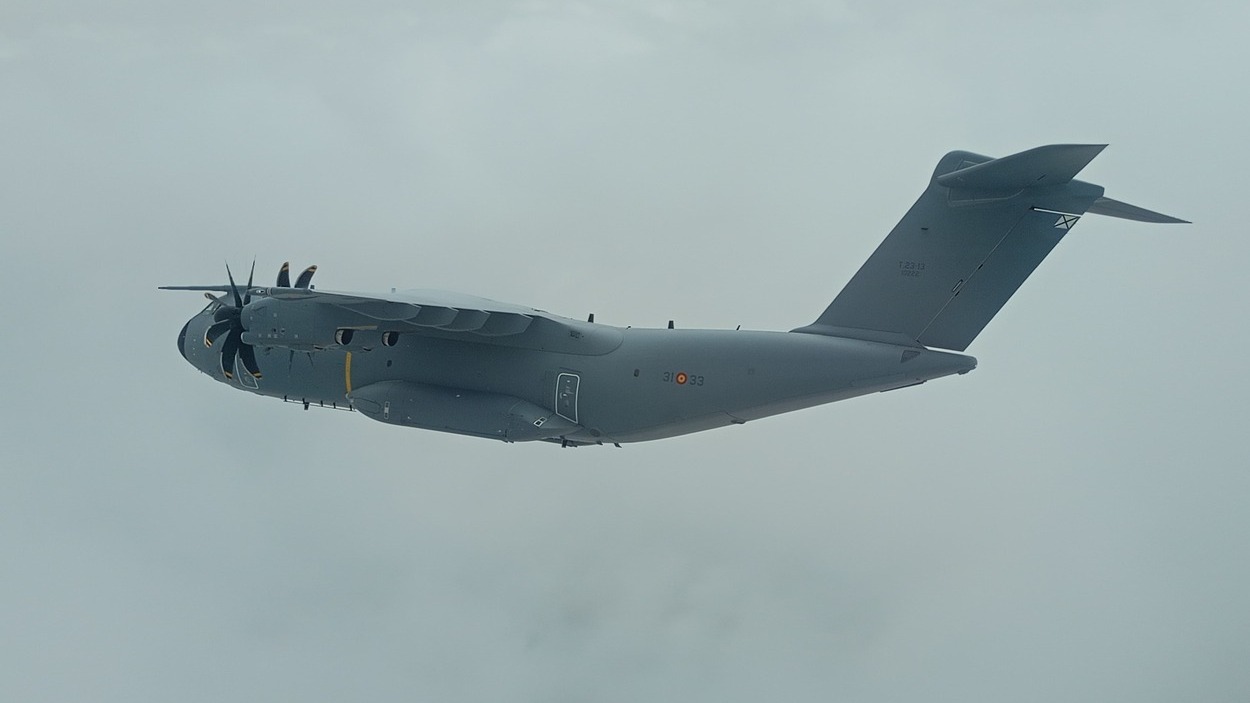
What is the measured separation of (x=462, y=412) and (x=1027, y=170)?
869 centimetres

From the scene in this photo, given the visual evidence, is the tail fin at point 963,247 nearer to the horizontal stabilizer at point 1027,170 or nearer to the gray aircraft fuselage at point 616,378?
the horizontal stabilizer at point 1027,170

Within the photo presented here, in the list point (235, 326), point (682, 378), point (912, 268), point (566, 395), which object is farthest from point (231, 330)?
point (912, 268)

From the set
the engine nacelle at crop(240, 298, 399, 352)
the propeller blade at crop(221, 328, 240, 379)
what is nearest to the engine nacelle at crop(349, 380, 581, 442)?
the engine nacelle at crop(240, 298, 399, 352)

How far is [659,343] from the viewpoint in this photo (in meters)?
22.4

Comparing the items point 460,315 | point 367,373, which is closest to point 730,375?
point 460,315

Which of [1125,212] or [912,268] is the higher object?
[1125,212]

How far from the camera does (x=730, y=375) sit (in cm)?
2177

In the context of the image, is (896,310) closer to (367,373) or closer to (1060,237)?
(1060,237)

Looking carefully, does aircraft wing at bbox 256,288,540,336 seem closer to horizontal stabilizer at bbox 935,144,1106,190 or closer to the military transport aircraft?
the military transport aircraft

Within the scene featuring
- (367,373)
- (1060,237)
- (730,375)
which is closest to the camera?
(1060,237)

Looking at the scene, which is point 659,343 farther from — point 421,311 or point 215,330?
point 215,330

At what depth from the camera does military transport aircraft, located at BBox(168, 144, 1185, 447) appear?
66.9ft

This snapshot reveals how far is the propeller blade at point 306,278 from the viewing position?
23.1 meters

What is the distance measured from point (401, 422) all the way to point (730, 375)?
197 inches
